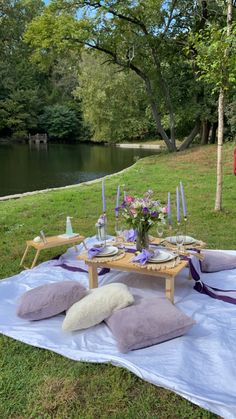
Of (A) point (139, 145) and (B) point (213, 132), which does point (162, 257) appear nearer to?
(B) point (213, 132)

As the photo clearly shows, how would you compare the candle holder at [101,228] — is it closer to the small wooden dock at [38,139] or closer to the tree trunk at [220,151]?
the tree trunk at [220,151]

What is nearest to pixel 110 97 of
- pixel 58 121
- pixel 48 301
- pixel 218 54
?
pixel 58 121

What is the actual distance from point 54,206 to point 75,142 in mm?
28194

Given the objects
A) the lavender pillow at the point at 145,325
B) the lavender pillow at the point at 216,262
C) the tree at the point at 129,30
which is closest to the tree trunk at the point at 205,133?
the tree at the point at 129,30

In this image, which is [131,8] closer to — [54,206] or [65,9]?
[65,9]

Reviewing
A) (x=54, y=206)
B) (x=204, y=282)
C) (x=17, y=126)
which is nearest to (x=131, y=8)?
(x=54, y=206)

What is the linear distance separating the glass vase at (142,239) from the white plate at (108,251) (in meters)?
0.19

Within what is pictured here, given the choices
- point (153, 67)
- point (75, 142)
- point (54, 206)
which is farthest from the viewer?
point (75, 142)

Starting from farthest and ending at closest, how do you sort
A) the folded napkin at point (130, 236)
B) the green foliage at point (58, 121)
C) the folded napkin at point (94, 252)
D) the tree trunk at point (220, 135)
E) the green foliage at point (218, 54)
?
the green foliage at point (58, 121) < the tree trunk at point (220, 135) < the green foliage at point (218, 54) < the folded napkin at point (130, 236) < the folded napkin at point (94, 252)

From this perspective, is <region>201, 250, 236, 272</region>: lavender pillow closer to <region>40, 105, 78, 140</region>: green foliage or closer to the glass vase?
the glass vase

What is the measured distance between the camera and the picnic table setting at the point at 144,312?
1914 millimetres

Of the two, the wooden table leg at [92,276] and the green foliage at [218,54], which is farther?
the green foliage at [218,54]

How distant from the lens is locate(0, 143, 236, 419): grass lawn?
171 centimetres

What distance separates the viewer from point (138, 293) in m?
2.86
